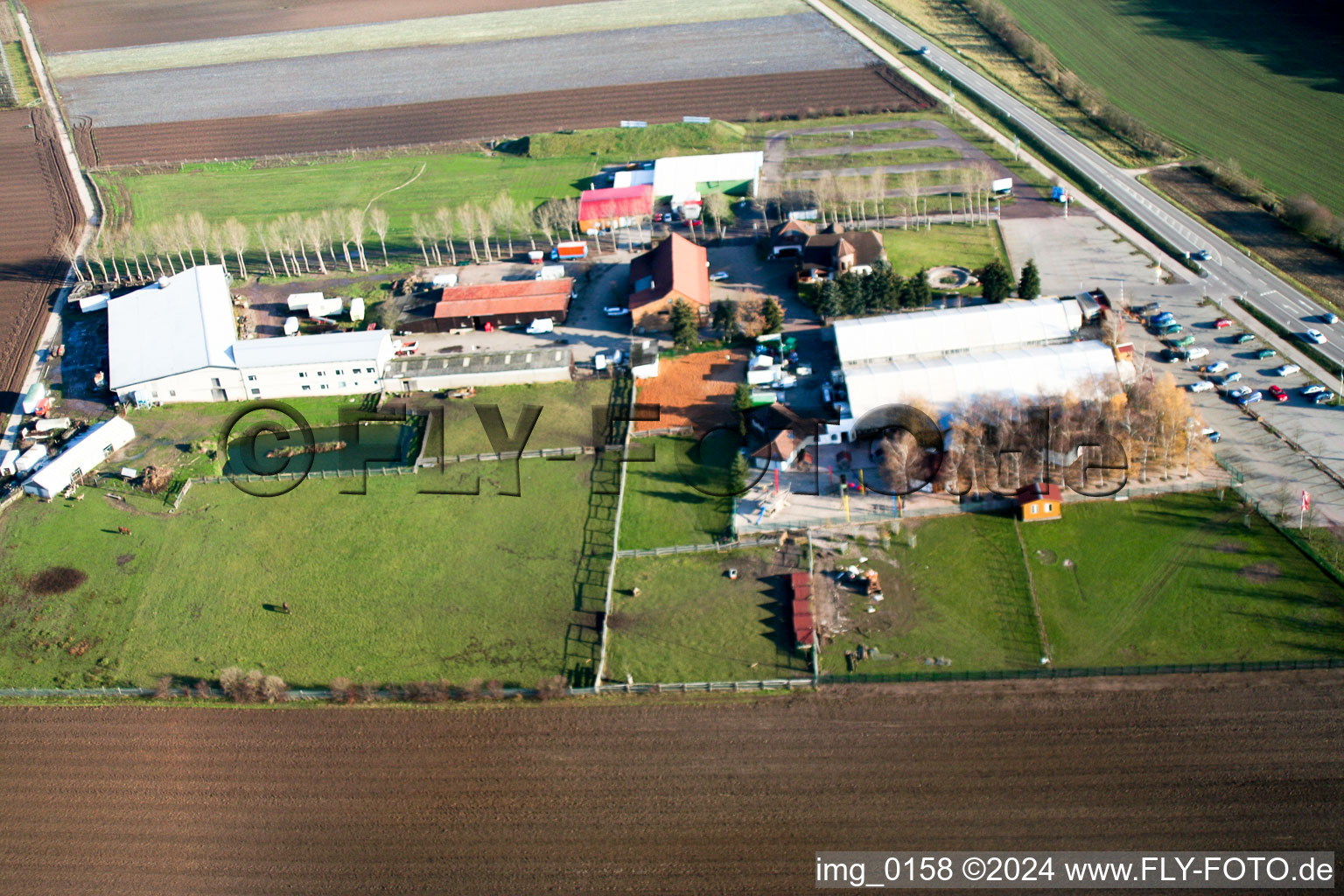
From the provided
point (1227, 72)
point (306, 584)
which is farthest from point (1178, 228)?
point (306, 584)

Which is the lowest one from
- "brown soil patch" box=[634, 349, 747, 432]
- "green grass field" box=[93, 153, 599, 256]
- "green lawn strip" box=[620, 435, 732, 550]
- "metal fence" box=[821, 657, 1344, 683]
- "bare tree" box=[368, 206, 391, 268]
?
"metal fence" box=[821, 657, 1344, 683]

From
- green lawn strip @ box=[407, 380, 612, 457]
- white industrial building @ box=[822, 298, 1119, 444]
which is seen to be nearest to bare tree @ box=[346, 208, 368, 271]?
green lawn strip @ box=[407, 380, 612, 457]

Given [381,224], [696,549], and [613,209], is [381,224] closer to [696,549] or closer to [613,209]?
[613,209]

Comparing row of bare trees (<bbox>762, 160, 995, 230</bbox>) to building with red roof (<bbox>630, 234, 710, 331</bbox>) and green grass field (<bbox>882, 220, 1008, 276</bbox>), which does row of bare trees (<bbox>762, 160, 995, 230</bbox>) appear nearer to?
green grass field (<bbox>882, 220, 1008, 276</bbox>)

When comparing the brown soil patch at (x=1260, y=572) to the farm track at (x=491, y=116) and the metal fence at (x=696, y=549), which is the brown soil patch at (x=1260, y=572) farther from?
the farm track at (x=491, y=116)

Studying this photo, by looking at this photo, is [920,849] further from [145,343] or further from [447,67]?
[447,67]

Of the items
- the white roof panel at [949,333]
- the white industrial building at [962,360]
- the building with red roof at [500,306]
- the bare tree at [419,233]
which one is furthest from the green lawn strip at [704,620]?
the bare tree at [419,233]

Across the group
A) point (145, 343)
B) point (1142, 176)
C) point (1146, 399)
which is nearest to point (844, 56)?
point (1142, 176)
